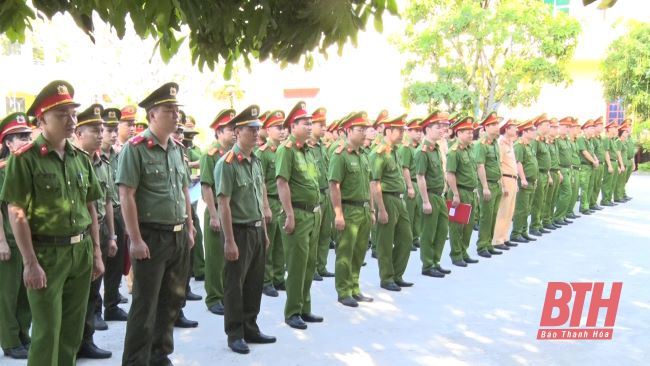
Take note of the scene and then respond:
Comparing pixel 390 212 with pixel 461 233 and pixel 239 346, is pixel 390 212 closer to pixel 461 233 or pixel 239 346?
pixel 461 233

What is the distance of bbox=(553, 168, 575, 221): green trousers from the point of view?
12.4 metres

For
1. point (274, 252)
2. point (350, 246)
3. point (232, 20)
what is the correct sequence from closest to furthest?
point (232, 20) → point (350, 246) → point (274, 252)

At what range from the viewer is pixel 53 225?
3.88m

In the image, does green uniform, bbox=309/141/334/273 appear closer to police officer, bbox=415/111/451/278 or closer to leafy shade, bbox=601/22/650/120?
police officer, bbox=415/111/451/278

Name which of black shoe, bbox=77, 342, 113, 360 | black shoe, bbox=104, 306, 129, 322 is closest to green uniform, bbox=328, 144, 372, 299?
black shoe, bbox=104, 306, 129, 322

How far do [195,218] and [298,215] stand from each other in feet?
7.43

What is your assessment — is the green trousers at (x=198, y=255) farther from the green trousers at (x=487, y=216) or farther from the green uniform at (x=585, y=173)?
the green uniform at (x=585, y=173)

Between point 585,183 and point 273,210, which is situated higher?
point 585,183

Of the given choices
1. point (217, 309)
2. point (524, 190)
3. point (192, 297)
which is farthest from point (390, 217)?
point (524, 190)

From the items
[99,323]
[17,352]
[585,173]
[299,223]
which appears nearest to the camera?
[17,352]

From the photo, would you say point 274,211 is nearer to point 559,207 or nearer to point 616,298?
point 616,298

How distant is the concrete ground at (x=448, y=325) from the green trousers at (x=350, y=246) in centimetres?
23

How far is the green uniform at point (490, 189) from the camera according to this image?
947 centimetres

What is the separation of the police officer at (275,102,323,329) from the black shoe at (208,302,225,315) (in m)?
0.74
